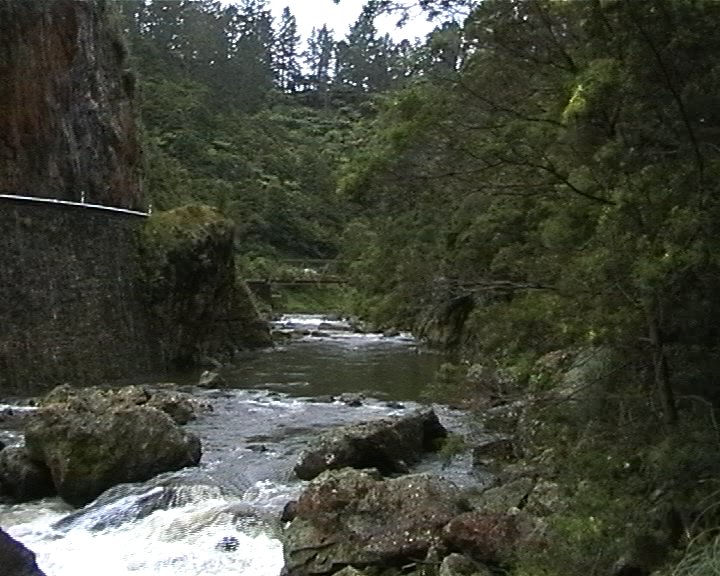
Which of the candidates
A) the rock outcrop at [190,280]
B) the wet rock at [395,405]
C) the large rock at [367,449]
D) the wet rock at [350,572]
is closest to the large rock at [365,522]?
the wet rock at [350,572]

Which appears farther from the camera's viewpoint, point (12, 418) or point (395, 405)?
point (395, 405)

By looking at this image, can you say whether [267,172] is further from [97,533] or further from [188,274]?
[97,533]

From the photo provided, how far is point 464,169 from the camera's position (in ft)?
23.6

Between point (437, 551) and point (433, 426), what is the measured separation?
220 inches

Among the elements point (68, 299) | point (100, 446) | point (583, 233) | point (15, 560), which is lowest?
point (15, 560)

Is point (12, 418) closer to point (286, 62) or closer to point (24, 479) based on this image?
point (24, 479)

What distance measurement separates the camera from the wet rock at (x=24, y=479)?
11.0 metres

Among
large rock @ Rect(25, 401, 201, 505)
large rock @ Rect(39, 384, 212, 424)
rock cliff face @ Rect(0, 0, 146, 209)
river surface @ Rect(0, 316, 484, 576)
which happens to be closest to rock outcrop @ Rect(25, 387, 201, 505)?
large rock @ Rect(25, 401, 201, 505)

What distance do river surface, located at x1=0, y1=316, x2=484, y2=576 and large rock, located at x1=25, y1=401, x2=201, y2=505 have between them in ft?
0.83

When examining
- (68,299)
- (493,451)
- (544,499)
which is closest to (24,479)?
(493,451)

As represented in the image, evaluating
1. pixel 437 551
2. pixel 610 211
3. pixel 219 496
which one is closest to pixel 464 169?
pixel 610 211

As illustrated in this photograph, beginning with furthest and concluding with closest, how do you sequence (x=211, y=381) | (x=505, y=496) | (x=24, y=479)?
(x=211, y=381)
(x=24, y=479)
(x=505, y=496)

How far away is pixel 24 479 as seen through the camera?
11.1 m

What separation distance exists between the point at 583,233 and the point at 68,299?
679 inches
